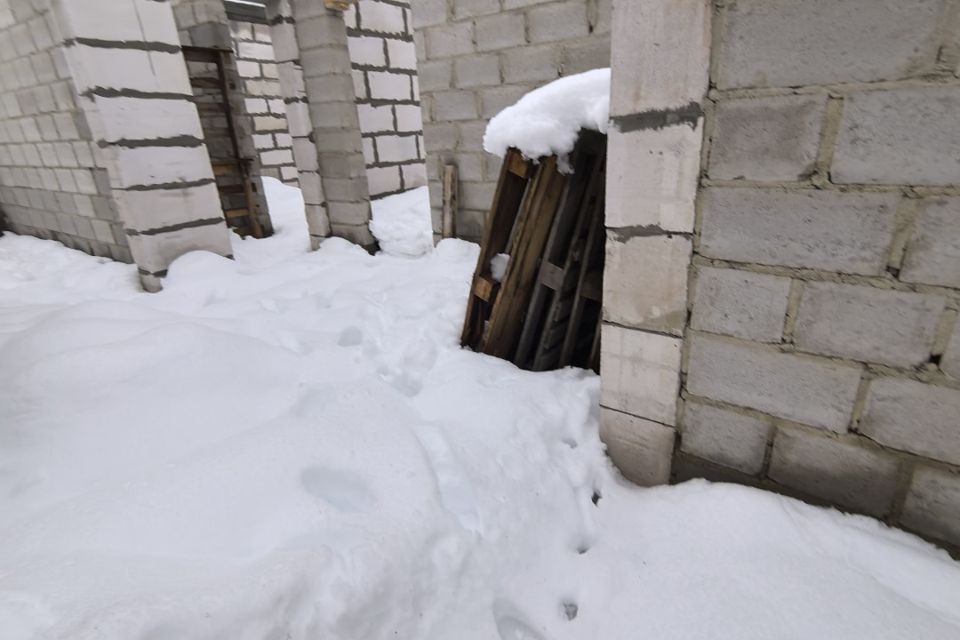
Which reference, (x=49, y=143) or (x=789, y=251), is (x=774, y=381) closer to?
(x=789, y=251)

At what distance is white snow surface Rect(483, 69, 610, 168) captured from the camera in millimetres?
2119

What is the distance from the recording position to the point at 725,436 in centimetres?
170

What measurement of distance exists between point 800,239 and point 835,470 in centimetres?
75

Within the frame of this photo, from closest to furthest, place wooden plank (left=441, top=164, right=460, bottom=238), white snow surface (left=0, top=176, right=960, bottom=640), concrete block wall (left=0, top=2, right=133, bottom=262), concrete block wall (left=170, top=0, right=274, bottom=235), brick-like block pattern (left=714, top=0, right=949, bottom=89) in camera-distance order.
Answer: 1. brick-like block pattern (left=714, top=0, right=949, bottom=89)
2. white snow surface (left=0, top=176, right=960, bottom=640)
3. wooden plank (left=441, top=164, right=460, bottom=238)
4. concrete block wall (left=0, top=2, right=133, bottom=262)
5. concrete block wall (left=170, top=0, right=274, bottom=235)

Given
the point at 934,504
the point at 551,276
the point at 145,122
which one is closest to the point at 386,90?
the point at 145,122

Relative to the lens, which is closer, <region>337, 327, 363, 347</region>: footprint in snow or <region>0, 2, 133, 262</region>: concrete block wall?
<region>337, 327, 363, 347</region>: footprint in snow

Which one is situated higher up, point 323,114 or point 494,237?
point 323,114

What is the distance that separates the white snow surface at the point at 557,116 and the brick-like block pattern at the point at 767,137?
0.69 metres

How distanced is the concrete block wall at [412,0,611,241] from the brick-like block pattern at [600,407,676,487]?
248 cm

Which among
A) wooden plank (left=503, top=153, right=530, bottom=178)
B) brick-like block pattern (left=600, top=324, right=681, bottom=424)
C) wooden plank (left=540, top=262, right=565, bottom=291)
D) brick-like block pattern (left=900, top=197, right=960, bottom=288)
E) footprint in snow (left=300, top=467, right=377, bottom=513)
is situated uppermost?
wooden plank (left=503, top=153, right=530, bottom=178)

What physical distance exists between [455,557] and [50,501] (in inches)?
52.3

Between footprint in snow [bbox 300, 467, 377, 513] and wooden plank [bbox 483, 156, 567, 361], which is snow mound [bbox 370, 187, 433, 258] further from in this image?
footprint in snow [bbox 300, 467, 377, 513]

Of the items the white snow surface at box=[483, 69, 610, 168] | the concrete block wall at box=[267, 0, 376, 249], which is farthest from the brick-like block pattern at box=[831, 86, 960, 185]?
the concrete block wall at box=[267, 0, 376, 249]

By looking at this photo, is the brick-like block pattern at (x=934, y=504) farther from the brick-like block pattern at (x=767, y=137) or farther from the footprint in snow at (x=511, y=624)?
the footprint in snow at (x=511, y=624)
